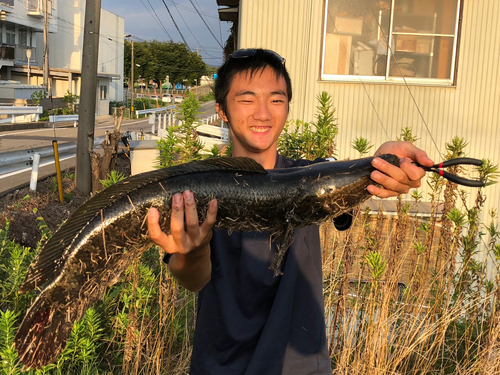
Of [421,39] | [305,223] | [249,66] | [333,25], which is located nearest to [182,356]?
[305,223]

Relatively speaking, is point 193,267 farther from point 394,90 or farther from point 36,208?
point 394,90

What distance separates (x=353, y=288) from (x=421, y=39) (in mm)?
6678

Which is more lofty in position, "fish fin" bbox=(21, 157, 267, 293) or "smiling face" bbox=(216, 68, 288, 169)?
"smiling face" bbox=(216, 68, 288, 169)

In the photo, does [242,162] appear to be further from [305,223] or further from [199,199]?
[305,223]

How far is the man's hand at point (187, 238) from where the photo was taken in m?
2.23

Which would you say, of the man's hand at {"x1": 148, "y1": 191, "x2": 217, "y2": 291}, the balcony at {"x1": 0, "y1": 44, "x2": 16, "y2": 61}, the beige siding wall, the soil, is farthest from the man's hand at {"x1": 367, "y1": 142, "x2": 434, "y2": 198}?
the balcony at {"x1": 0, "y1": 44, "x2": 16, "y2": 61}

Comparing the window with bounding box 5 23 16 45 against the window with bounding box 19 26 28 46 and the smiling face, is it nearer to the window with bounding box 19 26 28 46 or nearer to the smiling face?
the window with bounding box 19 26 28 46

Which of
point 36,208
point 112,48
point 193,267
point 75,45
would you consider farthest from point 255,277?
point 112,48

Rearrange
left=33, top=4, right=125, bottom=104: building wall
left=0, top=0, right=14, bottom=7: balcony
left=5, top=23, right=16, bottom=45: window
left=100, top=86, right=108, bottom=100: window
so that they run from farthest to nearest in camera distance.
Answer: left=100, top=86, right=108, bottom=100: window → left=33, top=4, right=125, bottom=104: building wall → left=5, top=23, right=16, bottom=45: window → left=0, top=0, right=14, bottom=7: balcony

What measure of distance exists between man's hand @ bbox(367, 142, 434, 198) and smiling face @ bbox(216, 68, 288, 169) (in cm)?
70

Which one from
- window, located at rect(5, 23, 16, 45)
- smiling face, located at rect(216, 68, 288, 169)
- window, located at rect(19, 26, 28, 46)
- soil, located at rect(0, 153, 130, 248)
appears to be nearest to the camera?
smiling face, located at rect(216, 68, 288, 169)

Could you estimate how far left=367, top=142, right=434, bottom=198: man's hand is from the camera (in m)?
2.24

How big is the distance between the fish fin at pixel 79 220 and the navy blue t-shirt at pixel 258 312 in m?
0.46

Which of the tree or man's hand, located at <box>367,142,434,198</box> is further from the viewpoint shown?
the tree
